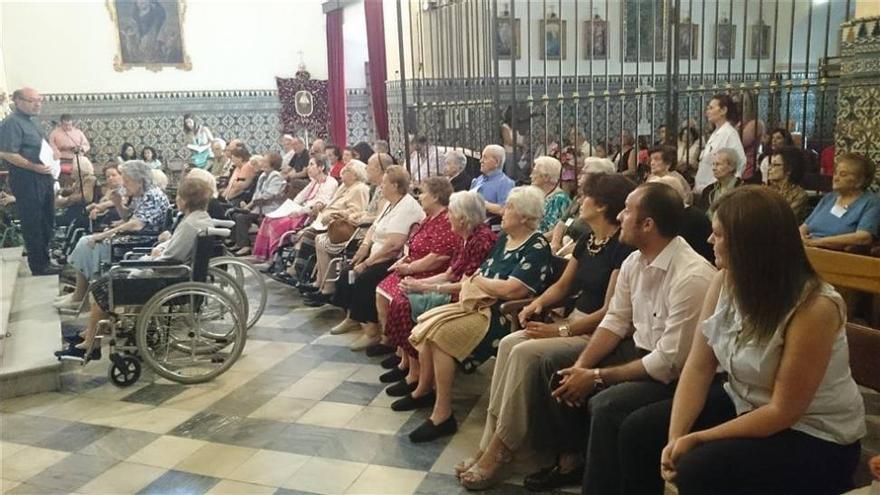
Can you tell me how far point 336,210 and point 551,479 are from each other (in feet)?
10.5

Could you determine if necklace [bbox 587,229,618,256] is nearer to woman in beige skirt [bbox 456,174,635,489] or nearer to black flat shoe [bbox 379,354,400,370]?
woman in beige skirt [bbox 456,174,635,489]

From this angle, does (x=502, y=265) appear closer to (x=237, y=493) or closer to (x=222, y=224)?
(x=237, y=493)

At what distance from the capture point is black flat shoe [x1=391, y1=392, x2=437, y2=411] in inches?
128

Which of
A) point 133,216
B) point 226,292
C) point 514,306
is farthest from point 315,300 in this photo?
point 514,306

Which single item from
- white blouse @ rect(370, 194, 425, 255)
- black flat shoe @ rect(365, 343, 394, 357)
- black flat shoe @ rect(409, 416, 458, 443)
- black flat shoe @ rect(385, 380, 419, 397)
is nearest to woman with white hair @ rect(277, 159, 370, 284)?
white blouse @ rect(370, 194, 425, 255)

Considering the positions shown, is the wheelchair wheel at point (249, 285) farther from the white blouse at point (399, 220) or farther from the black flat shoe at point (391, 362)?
the black flat shoe at point (391, 362)

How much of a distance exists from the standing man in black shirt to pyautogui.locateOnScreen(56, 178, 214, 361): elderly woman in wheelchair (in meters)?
2.34

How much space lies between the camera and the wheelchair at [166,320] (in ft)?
11.5

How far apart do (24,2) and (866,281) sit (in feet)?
32.0

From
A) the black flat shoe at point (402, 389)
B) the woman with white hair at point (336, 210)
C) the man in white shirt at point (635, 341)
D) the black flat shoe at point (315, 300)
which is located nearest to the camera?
the man in white shirt at point (635, 341)

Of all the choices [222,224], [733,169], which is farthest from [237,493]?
[733,169]

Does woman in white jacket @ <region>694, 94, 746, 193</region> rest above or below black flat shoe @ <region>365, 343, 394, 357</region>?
above

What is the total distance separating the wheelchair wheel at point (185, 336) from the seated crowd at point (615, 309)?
330 mm

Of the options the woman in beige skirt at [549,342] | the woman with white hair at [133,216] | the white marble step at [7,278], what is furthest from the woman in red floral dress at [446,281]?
the white marble step at [7,278]
